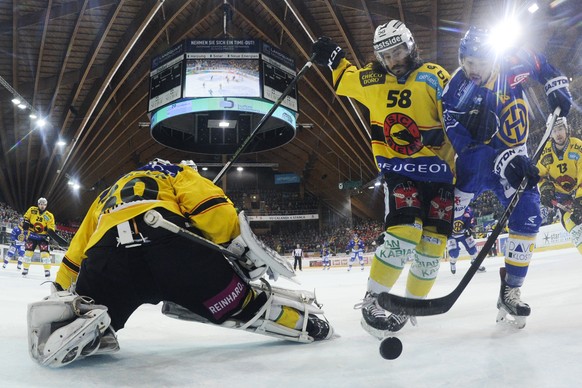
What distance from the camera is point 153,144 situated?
893 inches

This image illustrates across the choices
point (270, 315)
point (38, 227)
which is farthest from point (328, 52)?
point (38, 227)

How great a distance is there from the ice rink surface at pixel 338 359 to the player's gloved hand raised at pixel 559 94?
99cm

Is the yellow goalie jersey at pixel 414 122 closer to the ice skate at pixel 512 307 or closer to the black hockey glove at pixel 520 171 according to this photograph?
the black hockey glove at pixel 520 171

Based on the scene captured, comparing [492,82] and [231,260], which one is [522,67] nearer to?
[492,82]

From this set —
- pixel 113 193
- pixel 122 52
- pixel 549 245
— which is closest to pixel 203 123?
pixel 122 52

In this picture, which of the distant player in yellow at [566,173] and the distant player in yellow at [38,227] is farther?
the distant player in yellow at [38,227]

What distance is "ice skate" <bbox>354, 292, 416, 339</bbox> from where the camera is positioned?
168 centimetres

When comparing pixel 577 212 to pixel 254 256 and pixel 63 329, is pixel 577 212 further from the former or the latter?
pixel 63 329

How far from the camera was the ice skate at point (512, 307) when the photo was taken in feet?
6.09

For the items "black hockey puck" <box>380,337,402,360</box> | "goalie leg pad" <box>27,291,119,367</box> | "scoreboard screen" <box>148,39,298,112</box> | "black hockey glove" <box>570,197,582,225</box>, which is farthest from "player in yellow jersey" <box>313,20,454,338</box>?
"scoreboard screen" <box>148,39,298,112</box>

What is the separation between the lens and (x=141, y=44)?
12.6 m

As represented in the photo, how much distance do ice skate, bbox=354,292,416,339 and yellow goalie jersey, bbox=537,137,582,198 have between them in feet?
10.7

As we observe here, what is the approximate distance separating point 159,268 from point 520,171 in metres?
1.55

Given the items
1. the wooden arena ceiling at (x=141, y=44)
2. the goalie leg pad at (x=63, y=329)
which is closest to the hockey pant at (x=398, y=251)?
the goalie leg pad at (x=63, y=329)
